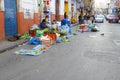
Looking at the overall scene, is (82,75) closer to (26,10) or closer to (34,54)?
(34,54)

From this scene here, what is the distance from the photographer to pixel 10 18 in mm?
17094

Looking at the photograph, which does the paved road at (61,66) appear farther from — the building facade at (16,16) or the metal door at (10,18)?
the metal door at (10,18)

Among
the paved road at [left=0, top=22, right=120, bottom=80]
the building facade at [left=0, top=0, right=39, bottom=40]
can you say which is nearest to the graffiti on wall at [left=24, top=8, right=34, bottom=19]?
the building facade at [left=0, top=0, right=39, bottom=40]

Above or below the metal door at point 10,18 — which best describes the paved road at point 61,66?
below

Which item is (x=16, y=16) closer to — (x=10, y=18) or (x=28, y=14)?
(x=10, y=18)

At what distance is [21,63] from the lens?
958 cm

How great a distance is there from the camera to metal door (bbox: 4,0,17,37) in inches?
653

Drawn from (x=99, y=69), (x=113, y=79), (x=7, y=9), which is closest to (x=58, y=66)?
(x=99, y=69)

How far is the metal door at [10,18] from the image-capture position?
1659cm

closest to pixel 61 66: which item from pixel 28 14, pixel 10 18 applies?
pixel 10 18

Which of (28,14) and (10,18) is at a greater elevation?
(28,14)

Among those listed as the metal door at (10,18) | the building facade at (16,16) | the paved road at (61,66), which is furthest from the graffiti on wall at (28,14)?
the paved road at (61,66)

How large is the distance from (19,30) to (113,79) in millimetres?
11927

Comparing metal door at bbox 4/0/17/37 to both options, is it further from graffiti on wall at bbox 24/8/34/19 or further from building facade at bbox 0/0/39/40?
graffiti on wall at bbox 24/8/34/19
